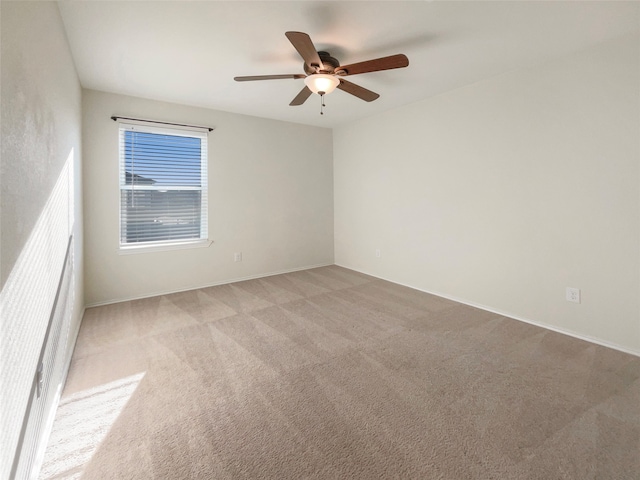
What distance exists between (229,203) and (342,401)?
3.20 metres

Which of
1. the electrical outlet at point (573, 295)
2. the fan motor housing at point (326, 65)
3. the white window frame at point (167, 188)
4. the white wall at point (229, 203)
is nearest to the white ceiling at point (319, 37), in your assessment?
the fan motor housing at point (326, 65)

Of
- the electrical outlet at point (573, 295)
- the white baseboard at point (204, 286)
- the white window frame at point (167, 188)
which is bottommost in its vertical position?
the white baseboard at point (204, 286)

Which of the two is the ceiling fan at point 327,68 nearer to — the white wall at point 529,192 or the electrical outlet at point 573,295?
the white wall at point 529,192

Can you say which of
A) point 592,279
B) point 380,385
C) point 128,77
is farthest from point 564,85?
point 128,77

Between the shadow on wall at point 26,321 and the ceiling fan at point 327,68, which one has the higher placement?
the ceiling fan at point 327,68

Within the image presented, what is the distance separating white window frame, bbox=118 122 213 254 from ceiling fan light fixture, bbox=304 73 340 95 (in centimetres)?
211

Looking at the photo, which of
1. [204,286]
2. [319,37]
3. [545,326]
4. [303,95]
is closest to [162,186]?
[204,286]

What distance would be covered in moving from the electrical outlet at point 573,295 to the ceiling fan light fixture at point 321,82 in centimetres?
271

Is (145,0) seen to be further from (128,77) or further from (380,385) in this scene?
(380,385)

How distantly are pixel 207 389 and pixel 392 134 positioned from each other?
12.3 feet

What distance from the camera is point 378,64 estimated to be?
218 centimetres

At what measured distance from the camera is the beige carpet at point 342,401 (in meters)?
1.40

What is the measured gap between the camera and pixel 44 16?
5.19 ft

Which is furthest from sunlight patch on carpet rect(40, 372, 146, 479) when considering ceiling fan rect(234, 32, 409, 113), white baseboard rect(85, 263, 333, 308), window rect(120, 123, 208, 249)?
ceiling fan rect(234, 32, 409, 113)
